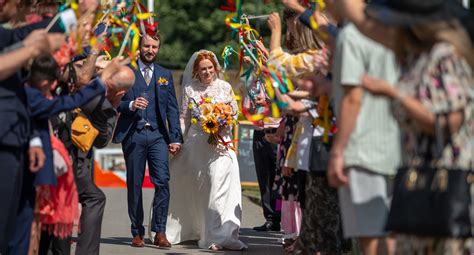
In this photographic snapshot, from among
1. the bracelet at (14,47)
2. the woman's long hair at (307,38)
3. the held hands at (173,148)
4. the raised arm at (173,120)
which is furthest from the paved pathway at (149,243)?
the bracelet at (14,47)

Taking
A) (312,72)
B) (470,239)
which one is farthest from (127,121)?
(470,239)

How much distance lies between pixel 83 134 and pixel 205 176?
378cm

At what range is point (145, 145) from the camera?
40.5 ft

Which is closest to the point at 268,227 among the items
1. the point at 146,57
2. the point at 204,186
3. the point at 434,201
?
the point at 204,186

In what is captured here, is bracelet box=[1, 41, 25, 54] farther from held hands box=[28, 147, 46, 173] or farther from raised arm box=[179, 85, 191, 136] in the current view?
raised arm box=[179, 85, 191, 136]

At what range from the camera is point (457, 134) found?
19.4 feet

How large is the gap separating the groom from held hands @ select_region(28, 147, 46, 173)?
4642 millimetres

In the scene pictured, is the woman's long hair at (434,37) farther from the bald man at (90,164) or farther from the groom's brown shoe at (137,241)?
the groom's brown shoe at (137,241)

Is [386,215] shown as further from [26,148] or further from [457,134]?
[26,148]

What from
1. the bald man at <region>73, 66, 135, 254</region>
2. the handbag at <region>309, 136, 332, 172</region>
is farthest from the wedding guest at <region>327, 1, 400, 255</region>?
the bald man at <region>73, 66, 135, 254</region>

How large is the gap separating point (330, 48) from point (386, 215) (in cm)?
147

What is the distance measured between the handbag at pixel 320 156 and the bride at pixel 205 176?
13.2 feet

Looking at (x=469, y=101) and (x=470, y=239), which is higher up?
(x=469, y=101)

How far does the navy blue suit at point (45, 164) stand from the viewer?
7566 millimetres
